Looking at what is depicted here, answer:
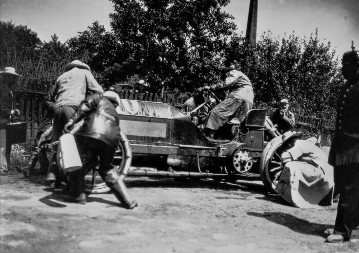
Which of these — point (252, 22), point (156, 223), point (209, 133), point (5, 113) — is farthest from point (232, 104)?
point (252, 22)

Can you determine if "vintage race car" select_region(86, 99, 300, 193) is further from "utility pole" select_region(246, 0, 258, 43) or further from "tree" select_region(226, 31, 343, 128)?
"utility pole" select_region(246, 0, 258, 43)

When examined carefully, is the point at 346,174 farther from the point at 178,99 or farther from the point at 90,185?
the point at 178,99

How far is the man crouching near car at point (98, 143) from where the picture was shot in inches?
204

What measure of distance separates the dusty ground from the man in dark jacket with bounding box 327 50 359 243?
0.70 ft

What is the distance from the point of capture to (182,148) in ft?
22.5

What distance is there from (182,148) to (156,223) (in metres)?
2.44

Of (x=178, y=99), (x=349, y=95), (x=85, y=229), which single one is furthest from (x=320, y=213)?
(x=178, y=99)

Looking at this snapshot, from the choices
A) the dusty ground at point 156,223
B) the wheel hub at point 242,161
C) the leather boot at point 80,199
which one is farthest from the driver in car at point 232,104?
the leather boot at point 80,199

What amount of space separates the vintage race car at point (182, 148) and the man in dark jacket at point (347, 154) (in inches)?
99.5

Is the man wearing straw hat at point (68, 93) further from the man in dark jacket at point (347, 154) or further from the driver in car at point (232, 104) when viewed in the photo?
the man in dark jacket at point (347, 154)

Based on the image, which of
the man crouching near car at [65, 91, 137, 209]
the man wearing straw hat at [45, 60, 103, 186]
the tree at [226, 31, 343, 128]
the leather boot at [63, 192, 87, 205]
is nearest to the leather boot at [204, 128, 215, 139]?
the man wearing straw hat at [45, 60, 103, 186]

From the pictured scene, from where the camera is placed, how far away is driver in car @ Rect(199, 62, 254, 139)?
764cm

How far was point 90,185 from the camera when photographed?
20.1 feet

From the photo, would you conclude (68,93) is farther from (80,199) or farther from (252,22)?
(252,22)
